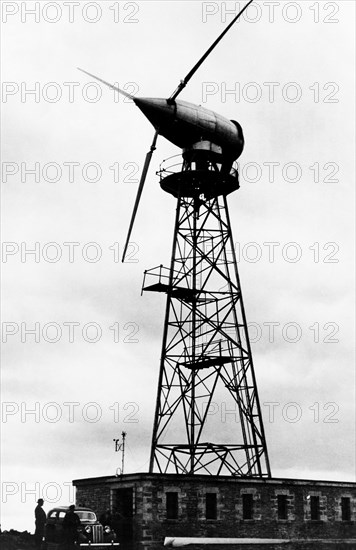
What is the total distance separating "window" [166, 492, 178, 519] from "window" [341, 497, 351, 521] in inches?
355

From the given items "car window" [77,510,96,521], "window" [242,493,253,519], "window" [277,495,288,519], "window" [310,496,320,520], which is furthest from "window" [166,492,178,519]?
"window" [310,496,320,520]

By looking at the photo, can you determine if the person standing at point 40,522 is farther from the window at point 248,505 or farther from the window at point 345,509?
the window at point 345,509

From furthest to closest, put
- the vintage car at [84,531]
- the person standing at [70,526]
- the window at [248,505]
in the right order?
1. the window at [248,505]
2. the vintage car at [84,531]
3. the person standing at [70,526]

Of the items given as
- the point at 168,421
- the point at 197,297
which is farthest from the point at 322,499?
the point at 197,297

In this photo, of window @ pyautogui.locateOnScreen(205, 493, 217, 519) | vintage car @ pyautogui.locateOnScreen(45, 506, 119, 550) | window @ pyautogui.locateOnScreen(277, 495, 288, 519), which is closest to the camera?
vintage car @ pyautogui.locateOnScreen(45, 506, 119, 550)

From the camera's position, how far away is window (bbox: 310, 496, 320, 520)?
3638 centimetres

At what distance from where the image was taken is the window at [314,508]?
36.4 m

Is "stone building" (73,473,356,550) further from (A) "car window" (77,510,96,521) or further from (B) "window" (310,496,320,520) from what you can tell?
(A) "car window" (77,510,96,521)

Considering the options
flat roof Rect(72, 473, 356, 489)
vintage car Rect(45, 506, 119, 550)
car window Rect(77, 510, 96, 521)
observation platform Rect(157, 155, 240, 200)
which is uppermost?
observation platform Rect(157, 155, 240, 200)

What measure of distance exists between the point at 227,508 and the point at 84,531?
5984 mm

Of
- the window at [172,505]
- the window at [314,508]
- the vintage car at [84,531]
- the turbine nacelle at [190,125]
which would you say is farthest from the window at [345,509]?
the turbine nacelle at [190,125]

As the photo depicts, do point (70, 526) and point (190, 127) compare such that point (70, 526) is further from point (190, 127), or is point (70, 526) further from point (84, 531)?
point (190, 127)

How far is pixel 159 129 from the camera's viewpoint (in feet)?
119

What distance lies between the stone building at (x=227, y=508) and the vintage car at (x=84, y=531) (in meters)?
1.02
